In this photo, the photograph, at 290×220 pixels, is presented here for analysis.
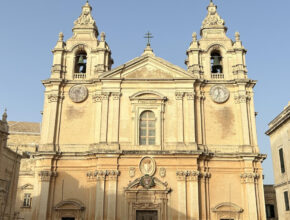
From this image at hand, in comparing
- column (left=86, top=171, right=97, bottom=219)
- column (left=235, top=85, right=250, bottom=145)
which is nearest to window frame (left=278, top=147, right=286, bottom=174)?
column (left=235, top=85, right=250, bottom=145)

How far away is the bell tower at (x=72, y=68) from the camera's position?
22.7 m

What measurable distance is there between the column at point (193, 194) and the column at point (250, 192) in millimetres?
3090

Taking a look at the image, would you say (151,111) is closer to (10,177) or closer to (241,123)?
(241,123)

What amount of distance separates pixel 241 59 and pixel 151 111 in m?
7.53

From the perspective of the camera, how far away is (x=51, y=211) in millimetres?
20891

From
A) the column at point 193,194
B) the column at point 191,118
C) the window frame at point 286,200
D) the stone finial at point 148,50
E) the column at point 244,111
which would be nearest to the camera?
the column at point 193,194

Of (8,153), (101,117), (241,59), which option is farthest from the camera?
(8,153)

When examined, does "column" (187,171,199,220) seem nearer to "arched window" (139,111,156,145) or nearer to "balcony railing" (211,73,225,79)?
"arched window" (139,111,156,145)

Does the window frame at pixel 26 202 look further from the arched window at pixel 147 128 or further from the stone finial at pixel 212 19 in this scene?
the stone finial at pixel 212 19

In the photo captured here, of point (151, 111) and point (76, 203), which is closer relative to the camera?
point (76, 203)

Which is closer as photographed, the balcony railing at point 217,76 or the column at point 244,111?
the column at point 244,111

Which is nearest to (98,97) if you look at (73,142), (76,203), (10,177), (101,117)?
(101,117)

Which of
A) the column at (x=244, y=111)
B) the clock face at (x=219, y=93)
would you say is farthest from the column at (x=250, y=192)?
the clock face at (x=219, y=93)

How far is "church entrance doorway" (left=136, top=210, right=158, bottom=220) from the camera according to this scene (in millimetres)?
20594
